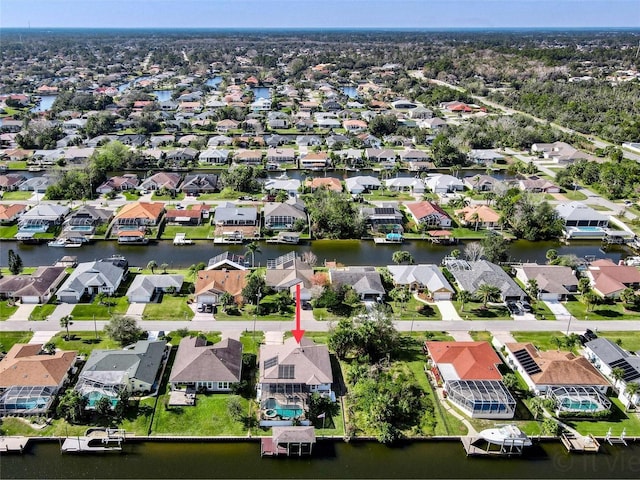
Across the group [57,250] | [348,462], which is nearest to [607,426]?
[348,462]

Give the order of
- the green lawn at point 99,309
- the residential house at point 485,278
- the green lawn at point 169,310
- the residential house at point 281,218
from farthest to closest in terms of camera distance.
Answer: the residential house at point 281,218
the residential house at point 485,278
the green lawn at point 169,310
the green lawn at point 99,309

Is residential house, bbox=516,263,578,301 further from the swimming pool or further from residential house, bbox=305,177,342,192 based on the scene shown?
residential house, bbox=305,177,342,192

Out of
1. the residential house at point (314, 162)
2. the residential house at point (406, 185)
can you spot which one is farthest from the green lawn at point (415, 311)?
the residential house at point (314, 162)

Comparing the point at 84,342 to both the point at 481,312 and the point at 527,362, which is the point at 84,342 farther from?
the point at 527,362

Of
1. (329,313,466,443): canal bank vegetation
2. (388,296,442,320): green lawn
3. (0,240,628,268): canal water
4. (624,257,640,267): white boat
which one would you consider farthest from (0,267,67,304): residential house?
(624,257,640,267): white boat

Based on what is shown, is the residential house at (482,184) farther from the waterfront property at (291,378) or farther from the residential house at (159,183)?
the waterfront property at (291,378)
